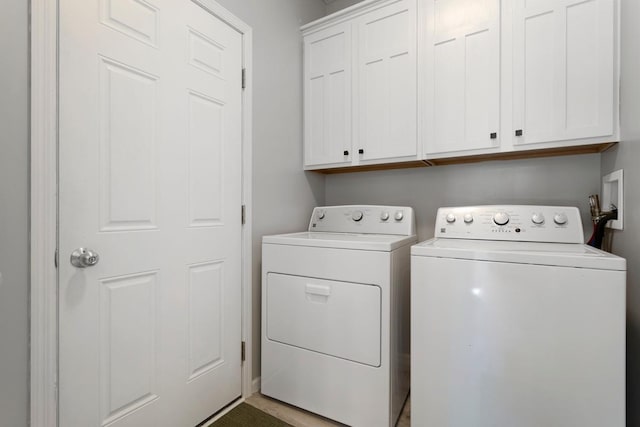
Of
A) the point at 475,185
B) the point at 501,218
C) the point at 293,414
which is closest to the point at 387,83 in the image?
the point at 475,185

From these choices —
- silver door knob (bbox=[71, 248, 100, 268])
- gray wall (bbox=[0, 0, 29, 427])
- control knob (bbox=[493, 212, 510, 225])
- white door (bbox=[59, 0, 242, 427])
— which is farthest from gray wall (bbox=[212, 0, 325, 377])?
control knob (bbox=[493, 212, 510, 225])

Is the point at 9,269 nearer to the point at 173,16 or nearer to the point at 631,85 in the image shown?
the point at 173,16

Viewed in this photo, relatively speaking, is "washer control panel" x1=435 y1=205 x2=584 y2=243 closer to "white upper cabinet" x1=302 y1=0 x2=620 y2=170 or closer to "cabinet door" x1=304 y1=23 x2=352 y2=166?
"white upper cabinet" x1=302 y1=0 x2=620 y2=170

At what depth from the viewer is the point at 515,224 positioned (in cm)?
153

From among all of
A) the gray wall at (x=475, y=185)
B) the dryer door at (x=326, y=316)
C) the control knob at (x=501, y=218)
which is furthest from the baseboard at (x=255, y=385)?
the control knob at (x=501, y=218)

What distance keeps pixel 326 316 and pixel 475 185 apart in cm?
123

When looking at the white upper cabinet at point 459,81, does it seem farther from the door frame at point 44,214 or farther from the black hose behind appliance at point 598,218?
the door frame at point 44,214

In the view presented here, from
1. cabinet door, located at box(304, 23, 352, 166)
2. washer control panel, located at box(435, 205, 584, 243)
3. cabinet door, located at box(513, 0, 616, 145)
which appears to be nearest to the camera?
cabinet door, located at box(513, 0, 616, 145)

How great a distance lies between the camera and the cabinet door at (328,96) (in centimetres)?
197

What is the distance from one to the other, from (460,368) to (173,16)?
6.33ft

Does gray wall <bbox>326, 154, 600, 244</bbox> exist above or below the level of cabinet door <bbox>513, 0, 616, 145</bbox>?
below

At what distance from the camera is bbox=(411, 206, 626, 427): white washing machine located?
3.18 feet

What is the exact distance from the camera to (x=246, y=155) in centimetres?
172

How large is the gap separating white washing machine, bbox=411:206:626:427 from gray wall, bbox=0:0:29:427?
4.49ft
